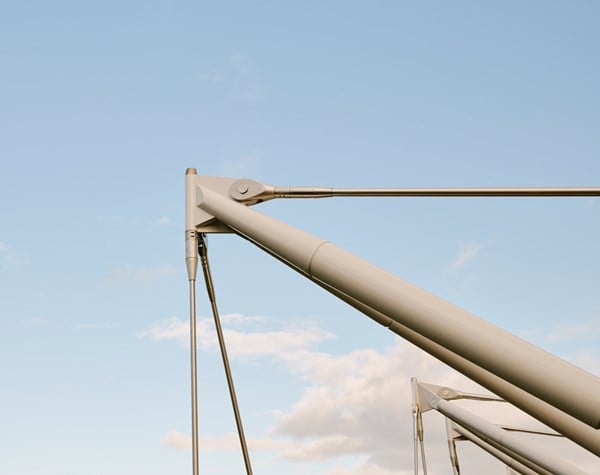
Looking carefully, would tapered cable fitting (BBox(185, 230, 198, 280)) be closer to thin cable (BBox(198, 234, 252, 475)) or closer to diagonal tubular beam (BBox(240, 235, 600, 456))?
thin cable (BBox(198, 234, 252, 475))

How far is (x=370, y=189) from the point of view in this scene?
11.4 metres

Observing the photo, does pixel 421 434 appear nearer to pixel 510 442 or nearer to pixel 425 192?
pixel 510 442

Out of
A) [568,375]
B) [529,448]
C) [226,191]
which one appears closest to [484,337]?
[568,375]

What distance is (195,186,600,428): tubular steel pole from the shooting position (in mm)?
6594

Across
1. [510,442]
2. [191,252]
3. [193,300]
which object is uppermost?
[191,252]

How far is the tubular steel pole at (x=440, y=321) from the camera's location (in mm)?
6594

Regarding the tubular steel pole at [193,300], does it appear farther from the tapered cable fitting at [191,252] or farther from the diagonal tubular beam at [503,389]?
the diagonal tubular beam at [503,389]

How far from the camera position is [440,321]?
7.51 meters

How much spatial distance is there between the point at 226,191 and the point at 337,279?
3448mm

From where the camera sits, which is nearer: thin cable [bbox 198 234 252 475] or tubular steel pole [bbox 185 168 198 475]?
tubular steel pole [bbox 185 168 198 475]

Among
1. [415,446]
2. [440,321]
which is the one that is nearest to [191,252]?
[440,321]

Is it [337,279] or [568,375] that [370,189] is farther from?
[568,375]

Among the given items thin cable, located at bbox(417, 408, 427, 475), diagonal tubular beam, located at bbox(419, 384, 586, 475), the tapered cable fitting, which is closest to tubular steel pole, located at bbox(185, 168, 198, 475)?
the tapered cable fitting

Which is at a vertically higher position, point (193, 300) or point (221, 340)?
point (193, 300)
